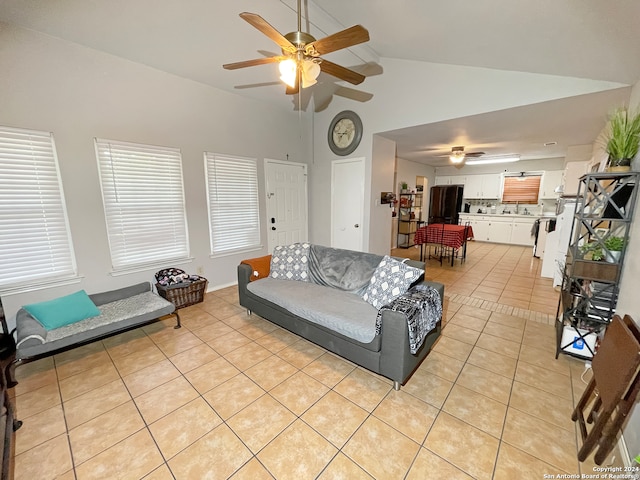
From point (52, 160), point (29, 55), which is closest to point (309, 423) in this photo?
point (52, 160)

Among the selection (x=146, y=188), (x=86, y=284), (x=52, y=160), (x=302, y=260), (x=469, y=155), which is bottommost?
(x=86, y=284)

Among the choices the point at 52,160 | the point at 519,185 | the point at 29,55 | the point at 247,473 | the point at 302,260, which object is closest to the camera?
the point at 247,473

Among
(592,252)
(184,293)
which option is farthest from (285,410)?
(592,252)

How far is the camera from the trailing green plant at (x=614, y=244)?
2.02 m

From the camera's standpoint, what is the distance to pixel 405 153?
606cm

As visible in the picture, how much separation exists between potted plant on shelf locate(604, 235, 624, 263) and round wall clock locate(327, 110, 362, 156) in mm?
3276

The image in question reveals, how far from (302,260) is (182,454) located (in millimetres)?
2004

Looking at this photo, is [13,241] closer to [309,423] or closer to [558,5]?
[309,423]

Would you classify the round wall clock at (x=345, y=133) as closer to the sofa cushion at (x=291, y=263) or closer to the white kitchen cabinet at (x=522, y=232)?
the sofa cushion at (x=291, y=263)

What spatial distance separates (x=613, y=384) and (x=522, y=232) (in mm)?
7351

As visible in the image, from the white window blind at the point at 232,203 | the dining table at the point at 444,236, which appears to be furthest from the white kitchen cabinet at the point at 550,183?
the white window blind at the point at 232,203

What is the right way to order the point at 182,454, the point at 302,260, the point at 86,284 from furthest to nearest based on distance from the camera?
1. the point at 302,260
2. the point at 86,284
3. the point at 182,454

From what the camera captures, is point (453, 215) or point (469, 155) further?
point (453, 215)

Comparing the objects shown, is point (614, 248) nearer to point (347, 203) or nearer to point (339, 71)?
point (339, 71)
